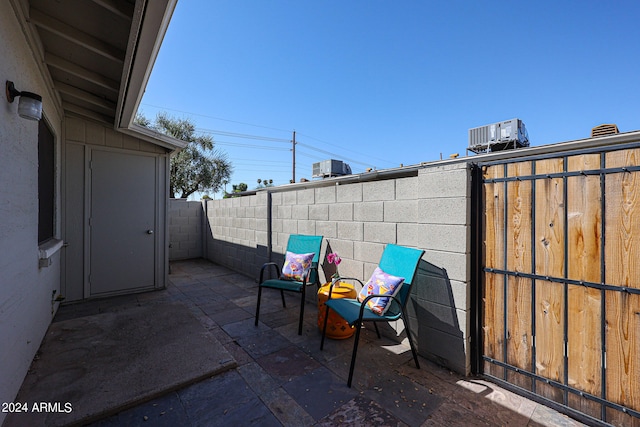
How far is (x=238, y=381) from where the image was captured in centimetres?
195

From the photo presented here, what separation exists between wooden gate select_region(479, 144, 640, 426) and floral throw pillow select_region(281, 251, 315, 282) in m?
1.79

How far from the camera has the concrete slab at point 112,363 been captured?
5.43 feet

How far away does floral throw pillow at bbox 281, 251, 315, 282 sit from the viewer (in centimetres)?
304

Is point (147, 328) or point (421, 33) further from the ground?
point (421, 33)

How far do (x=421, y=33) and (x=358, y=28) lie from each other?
1192 millimetres

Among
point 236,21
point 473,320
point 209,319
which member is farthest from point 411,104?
point 209,319

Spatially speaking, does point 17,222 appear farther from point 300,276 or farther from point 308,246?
point 308,246

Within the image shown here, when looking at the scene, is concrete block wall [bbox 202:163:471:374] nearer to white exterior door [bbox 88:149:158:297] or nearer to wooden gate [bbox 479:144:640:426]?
wooden gate [bbox 479:144:640:426]

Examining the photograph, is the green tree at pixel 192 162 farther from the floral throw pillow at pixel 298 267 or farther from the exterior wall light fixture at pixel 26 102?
the exterior wall light fixture at pixel 26 102

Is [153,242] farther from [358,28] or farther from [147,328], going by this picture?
[358,28]

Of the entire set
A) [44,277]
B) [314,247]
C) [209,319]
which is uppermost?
[314,247]

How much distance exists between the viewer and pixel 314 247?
331 centimetres

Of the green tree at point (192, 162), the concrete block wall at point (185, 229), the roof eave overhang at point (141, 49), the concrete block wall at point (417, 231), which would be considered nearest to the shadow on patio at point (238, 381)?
the concrete block wall at point (417, 231)

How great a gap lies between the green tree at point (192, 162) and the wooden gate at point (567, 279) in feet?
41.2
